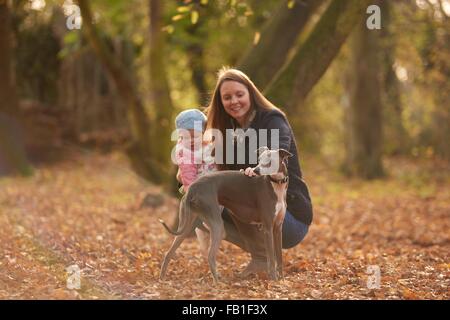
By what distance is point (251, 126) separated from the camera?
5.93 m

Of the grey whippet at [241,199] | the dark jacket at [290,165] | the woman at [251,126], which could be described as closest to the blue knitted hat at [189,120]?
the woman at [251,126]

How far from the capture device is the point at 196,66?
957 inches

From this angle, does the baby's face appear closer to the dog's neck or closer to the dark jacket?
the dark jacket

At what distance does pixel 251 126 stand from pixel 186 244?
3.31 m

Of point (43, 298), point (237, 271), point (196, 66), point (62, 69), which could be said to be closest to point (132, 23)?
point (62, 69)

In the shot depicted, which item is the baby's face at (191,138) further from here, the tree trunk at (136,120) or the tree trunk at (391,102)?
the tree trunk at (391,102)

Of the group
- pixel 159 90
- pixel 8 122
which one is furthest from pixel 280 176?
pixel 8 122

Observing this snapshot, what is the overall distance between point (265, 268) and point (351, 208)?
786 cm

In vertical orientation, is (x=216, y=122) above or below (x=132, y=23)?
below

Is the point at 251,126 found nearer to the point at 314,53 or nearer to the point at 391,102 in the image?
the point at 314,53

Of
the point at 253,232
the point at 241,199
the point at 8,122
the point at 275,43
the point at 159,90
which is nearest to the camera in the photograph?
the point at 241,199

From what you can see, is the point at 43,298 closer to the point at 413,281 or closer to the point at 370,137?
the point at 413,281

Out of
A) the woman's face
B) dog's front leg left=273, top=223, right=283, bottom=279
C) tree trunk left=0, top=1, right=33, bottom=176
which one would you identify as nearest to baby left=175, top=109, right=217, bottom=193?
the woman's face

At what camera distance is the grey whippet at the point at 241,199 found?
17.7 feet
